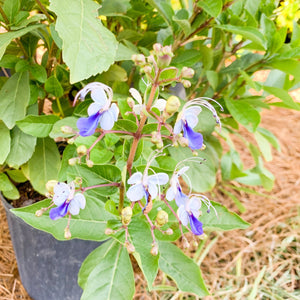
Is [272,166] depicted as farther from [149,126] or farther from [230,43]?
[149,126]

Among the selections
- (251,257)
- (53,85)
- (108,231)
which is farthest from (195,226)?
(251,257)

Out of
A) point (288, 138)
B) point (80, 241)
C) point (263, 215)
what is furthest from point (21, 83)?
point (288, 138)

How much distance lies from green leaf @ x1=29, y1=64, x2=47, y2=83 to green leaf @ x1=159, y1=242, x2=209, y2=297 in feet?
1.25

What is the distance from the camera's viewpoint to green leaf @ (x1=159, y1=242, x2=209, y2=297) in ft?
2.00

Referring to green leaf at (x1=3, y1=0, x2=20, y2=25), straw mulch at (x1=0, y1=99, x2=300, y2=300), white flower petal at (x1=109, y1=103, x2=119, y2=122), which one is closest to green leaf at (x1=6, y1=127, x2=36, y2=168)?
green leaf at (x1=3, y1=0, x2=20, y2=25)

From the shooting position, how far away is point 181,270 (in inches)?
24.9

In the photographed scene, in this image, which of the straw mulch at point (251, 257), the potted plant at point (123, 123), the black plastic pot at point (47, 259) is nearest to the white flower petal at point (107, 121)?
the potted plant at point (123, 123)

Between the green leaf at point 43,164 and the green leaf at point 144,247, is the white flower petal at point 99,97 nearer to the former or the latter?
the green leaf at point 144,247

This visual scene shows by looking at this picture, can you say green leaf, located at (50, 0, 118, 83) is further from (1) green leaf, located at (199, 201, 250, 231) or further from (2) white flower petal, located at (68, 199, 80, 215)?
(1) green leaf, located at (199, 201, 250, 231)

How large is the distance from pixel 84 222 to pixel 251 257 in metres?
0.68

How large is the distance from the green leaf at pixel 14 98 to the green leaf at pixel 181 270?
35 centimetres

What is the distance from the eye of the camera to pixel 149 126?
469 mm

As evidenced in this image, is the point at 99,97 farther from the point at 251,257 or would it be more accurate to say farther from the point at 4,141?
the point at 251,257

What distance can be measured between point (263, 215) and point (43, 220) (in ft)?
2.71
